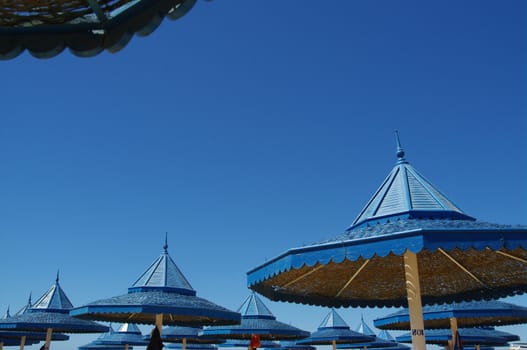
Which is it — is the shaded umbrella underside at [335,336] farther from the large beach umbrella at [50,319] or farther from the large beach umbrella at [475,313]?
the large beach umbrella at [50,319]

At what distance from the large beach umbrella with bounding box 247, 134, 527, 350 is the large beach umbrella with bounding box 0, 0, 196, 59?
9.64 ft

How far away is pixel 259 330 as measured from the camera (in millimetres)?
15578

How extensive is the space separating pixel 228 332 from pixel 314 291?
29.8 feet

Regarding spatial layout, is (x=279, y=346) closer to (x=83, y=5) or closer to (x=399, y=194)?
(x=399, y=194)

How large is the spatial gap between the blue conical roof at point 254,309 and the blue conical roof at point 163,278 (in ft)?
17.9

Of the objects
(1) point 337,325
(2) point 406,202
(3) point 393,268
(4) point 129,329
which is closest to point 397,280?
(3) point 393,268

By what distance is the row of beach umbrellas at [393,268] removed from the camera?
4109 millimetres

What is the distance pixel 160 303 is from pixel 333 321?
12.3m

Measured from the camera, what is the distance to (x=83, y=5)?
2145mm

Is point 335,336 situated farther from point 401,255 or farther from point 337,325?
point 401,255

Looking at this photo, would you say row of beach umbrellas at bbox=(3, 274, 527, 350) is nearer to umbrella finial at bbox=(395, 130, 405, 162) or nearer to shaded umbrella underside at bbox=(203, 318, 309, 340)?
shaded umbrella underside at bbox=(203, 318, 309, 340)

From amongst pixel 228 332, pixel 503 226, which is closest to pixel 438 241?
pixel 503 226

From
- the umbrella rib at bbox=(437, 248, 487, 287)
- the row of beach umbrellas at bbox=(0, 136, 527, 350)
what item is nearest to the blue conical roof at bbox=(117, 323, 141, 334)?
the row of beach umbrellas at bbox=(0, 136, 527, 350)

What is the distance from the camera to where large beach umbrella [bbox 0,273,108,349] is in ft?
45.0
